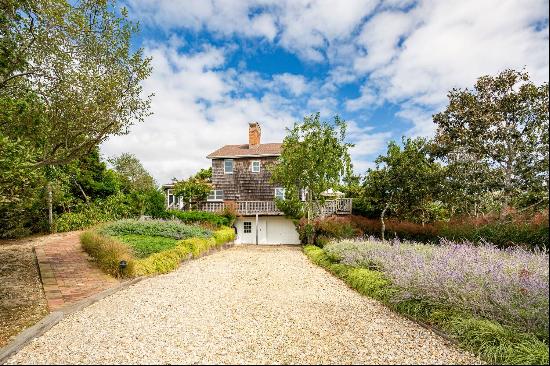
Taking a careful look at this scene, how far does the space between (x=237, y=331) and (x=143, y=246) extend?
798 cm

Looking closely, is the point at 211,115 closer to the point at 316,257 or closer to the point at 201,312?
the point at 316,257

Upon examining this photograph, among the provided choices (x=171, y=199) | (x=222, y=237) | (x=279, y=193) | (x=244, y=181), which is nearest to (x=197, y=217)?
(x=222, y=237)

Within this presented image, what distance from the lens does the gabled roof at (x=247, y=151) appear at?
2782 cm

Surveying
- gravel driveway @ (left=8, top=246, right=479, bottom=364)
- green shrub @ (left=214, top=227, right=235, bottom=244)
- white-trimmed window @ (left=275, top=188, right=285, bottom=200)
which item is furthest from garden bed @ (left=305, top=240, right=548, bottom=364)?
white-trimmed window @ (left=275, top=188, right=285, bottom=200)

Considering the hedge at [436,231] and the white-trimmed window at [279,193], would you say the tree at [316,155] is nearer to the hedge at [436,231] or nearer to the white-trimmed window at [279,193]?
the hedge at [436,231]

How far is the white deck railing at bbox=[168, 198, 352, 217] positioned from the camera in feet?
80.7

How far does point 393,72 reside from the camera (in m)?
7.31

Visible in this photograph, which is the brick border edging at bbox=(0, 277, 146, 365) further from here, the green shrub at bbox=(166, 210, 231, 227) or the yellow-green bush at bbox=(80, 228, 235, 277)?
the green shrub at bbox=(166, 210, 231, 227)

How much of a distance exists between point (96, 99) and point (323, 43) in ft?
19.1

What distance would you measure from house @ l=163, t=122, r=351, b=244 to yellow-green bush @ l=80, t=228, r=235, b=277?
12925 millimetres

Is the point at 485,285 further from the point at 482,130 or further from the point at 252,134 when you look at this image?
the point at 252,134

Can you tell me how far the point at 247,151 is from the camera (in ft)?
94.8

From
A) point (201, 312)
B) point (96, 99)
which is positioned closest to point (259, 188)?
point (96, 99)

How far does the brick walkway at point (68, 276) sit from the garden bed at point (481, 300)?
21.7ft
